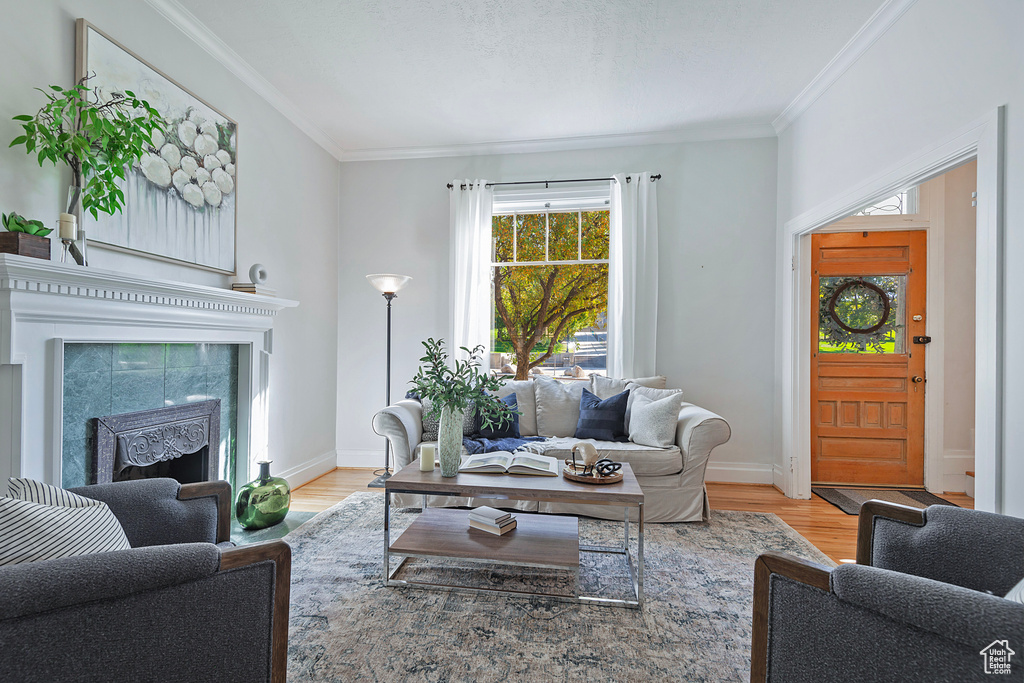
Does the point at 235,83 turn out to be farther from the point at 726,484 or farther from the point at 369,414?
the point at 726,484

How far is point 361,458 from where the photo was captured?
424 centimetres

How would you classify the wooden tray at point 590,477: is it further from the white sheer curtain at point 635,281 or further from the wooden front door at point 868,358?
the wooden front door at point 868,358

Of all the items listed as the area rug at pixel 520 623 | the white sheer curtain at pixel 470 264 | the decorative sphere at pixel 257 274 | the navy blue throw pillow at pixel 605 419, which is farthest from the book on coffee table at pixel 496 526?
the decorative sphere at pixel 257 274

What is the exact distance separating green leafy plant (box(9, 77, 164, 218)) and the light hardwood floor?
84.4 inches

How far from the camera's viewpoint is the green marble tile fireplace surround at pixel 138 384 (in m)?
1.95

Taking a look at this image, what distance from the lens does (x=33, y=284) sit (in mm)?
1689

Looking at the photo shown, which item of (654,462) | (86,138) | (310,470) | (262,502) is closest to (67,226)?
(86,138)

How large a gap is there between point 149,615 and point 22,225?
164 cm

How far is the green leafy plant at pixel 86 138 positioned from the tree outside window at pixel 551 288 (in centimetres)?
268

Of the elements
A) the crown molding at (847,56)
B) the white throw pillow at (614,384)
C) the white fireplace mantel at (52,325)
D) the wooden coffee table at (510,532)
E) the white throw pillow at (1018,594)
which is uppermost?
the crown molding at (847,56)

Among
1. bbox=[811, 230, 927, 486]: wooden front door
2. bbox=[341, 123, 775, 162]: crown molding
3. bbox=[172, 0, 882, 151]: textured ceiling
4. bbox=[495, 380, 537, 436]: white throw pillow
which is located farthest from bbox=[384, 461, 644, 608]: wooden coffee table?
bbox=[341, 123, 775, 162]: crown molding

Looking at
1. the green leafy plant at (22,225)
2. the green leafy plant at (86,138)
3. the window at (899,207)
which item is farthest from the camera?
the window at (899,207)

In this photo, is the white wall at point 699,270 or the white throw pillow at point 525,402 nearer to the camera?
the white throw pillow at point 525,402

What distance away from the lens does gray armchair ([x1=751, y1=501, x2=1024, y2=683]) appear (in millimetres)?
775
